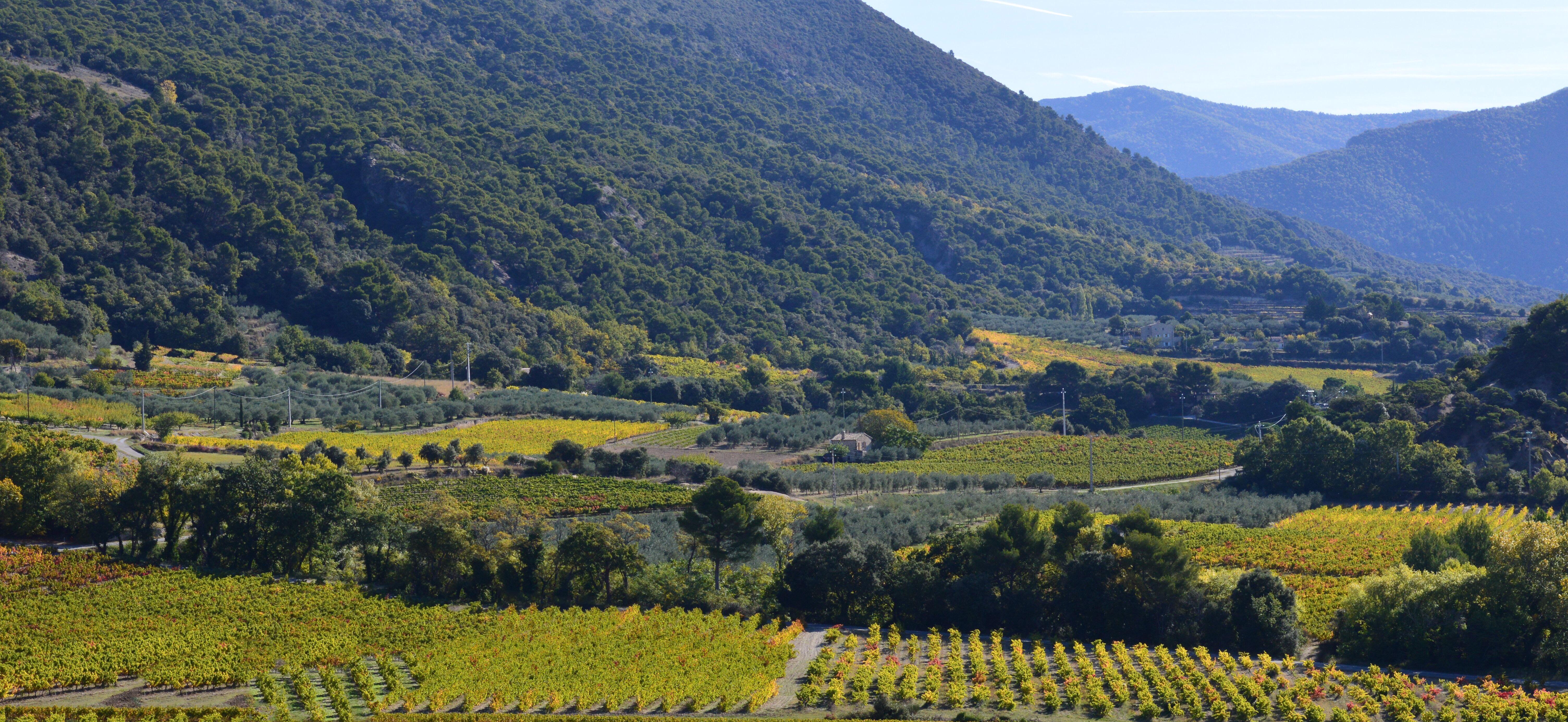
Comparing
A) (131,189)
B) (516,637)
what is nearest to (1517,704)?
(516,637)

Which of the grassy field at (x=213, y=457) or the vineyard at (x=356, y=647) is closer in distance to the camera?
the vineyard at (x=356, y=647)

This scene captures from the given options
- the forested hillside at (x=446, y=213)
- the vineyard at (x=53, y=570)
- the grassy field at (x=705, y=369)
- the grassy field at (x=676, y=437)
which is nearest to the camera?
the vineyard at (x=53, y=570)

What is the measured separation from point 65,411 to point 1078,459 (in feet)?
180

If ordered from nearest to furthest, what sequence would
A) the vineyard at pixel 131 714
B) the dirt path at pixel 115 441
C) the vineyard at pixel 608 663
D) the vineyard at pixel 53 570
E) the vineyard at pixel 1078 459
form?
the vineyard at pixel 131 714
the vineyard at pixel 608 663
the vineyard at pixel 53 570
the dirt path at pixel 115 441
the vineyard at pixel 1078 459

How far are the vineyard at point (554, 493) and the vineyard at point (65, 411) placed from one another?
17.7 m

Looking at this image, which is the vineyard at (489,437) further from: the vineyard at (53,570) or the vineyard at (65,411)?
the vineyard at (53,570)

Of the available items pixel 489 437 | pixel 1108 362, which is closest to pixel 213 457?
pixel 489 437

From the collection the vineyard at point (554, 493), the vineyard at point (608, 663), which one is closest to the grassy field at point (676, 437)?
the vineyard at point (554, 493)

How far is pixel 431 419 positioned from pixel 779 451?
20568 mm

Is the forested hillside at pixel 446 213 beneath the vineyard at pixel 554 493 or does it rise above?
above

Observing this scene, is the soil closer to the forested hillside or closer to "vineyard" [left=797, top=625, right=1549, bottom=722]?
"vineyard" [left=797, top=625, right=1549, bottom=722]

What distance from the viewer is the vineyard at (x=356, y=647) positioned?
32562 millimetres

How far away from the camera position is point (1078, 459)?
270 ft

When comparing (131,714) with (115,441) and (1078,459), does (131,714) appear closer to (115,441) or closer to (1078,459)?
(115,441)
